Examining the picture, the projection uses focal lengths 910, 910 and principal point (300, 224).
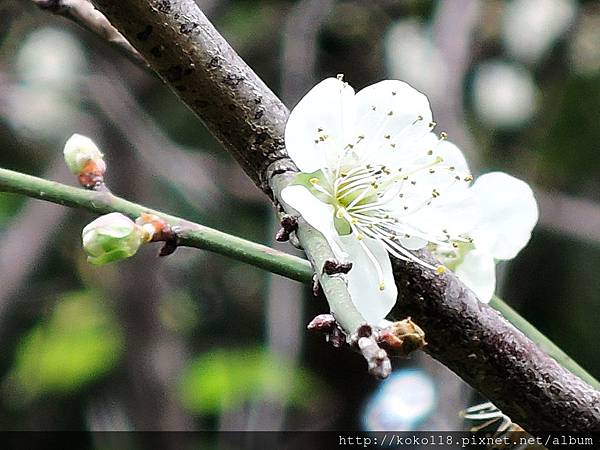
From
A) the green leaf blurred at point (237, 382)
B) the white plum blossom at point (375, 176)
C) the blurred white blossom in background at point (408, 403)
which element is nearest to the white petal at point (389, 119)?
the white plum blossom at point (375, 176)

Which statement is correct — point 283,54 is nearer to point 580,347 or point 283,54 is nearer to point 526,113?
point 526,113

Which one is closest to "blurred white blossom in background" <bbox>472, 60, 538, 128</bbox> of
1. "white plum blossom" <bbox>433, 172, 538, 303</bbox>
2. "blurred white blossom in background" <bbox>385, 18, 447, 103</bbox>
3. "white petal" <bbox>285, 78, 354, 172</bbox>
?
"blurred white blossom in background" <bbox>385, 18, 447, 103</bbox>

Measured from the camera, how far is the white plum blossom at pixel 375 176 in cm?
60

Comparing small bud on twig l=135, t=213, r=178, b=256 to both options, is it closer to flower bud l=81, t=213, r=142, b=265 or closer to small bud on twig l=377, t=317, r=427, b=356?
flower bud l=81, t=213, r=142, b=265

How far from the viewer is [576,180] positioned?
2.30m

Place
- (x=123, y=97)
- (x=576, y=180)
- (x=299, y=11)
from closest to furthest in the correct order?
1. (x=123, y=97)
2. (x=299, y=11)
3. (x=576, y=180)

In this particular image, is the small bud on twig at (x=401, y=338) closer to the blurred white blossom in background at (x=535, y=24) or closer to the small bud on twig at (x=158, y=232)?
the small bud on twig at (x=158, y=232)

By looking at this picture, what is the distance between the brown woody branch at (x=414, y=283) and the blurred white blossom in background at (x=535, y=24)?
1.85 metres

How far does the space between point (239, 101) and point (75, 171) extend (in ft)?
0.44

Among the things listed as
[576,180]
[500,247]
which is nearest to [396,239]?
[500,247]

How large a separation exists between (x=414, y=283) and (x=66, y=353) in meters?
1.51

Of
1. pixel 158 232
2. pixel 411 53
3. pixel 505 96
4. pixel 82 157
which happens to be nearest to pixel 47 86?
pixel 411 53

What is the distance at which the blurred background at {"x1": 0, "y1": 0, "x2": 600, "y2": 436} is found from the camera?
6.17 ft

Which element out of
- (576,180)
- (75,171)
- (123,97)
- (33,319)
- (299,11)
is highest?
(75,171)
